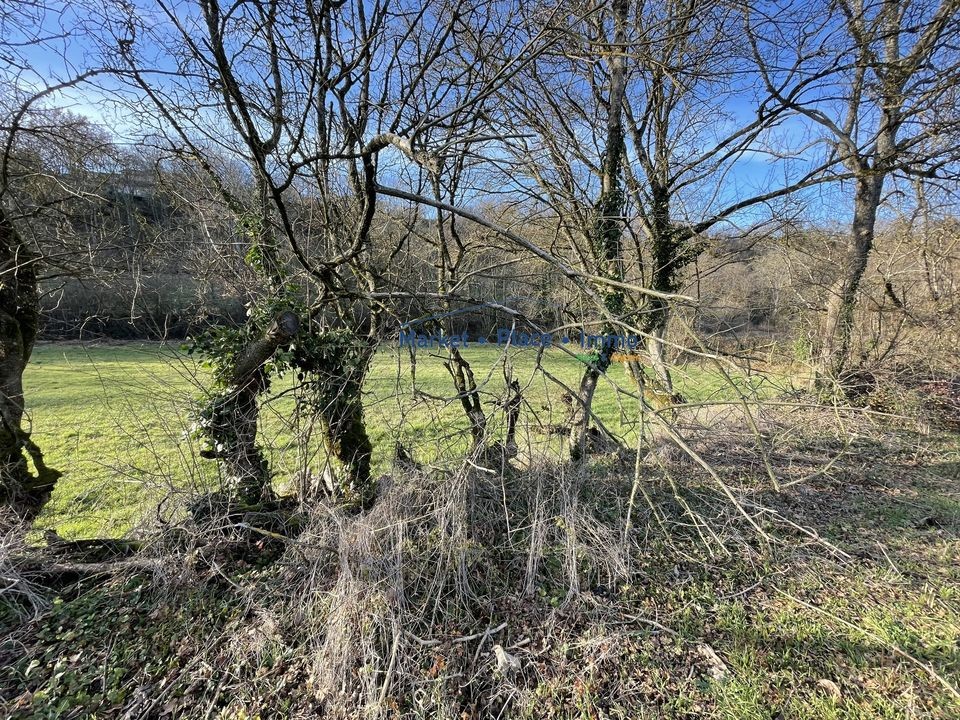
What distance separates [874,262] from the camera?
25.3 ft

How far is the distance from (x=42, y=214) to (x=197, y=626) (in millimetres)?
4144

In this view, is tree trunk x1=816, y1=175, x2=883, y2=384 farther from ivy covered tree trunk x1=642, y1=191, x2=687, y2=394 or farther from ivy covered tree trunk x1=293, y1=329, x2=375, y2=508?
ivy covered tree trunk x1=293, y1=329, x2=375, y2=508

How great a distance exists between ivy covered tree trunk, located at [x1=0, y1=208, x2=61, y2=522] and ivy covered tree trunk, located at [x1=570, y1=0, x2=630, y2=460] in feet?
16.2

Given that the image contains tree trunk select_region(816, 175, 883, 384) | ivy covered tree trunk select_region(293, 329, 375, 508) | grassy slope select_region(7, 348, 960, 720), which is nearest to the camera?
grassy slope select_region(7, 348, 960, 720)

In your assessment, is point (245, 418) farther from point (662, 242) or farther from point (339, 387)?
point (662, 242)

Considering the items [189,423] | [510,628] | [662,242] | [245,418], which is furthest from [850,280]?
[189,423]

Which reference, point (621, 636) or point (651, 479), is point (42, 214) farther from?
point (651, 479)

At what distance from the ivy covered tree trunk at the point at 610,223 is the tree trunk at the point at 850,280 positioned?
193 inches

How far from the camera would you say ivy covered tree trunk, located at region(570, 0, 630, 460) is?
4.49 metres

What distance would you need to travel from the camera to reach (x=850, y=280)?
7191mm

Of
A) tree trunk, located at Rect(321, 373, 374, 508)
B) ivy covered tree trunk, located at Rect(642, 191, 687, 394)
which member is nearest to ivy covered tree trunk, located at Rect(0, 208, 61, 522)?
tree trunk, located at Rect(321, 373, 374, 508)

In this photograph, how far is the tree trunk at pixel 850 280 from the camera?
7.20 metres

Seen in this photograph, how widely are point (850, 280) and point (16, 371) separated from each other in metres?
11.3

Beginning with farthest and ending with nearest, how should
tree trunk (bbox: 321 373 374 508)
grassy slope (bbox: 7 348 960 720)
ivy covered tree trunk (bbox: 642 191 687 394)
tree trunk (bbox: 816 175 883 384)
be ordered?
tree trunk (bbox: 816 175 883 384) → ivy covered tree trunk (bbox: 642 191 687 394) → tree trunk (bbox: 321 373 374 508) → grassy slope (bbox: 7 348 960 720)
